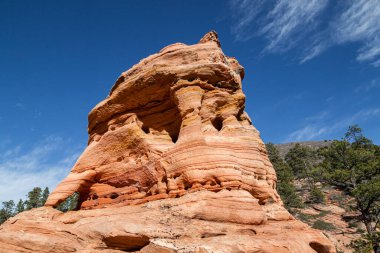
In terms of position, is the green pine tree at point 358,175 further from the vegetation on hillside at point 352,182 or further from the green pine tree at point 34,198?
the green pine tree at point 34,198

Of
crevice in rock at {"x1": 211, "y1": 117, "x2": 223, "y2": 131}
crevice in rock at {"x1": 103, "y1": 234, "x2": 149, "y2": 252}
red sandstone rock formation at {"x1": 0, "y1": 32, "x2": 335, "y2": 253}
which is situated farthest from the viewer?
crevice in rock at {"x1": 211, "y1": 117, "x2": 223, "y2": 131}

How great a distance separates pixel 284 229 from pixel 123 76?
13552 millimetres

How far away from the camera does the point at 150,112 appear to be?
1878cm

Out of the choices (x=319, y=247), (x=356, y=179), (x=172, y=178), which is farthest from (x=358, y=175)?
(x=172, y=178)

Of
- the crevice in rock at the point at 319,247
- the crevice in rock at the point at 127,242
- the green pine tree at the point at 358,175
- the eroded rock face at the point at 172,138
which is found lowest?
the crevice in rock at the point at 127,242

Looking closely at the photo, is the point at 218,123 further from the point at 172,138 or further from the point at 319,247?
the point at 319,247

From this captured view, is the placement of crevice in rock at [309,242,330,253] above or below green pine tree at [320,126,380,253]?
below

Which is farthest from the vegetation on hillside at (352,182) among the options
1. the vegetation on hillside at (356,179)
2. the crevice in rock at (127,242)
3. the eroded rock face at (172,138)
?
the crevice in rock at (127,242)

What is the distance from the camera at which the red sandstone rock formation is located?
11828 mm

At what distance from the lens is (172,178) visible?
14.4m

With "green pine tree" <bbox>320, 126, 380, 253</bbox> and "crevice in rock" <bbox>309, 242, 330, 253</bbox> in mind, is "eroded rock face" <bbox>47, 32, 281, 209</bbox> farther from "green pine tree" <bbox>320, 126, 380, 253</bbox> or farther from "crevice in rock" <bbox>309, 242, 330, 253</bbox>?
"green pine tree" <bbox>320, 126, 380, 253</bbox>

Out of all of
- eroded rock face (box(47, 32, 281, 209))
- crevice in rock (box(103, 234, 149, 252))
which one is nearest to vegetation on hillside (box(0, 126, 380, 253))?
eroded rock face (box(47, 32, 281, 209))

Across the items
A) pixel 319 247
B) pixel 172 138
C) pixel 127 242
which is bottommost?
pixel 127 242

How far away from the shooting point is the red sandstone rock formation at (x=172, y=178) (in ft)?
38.8
